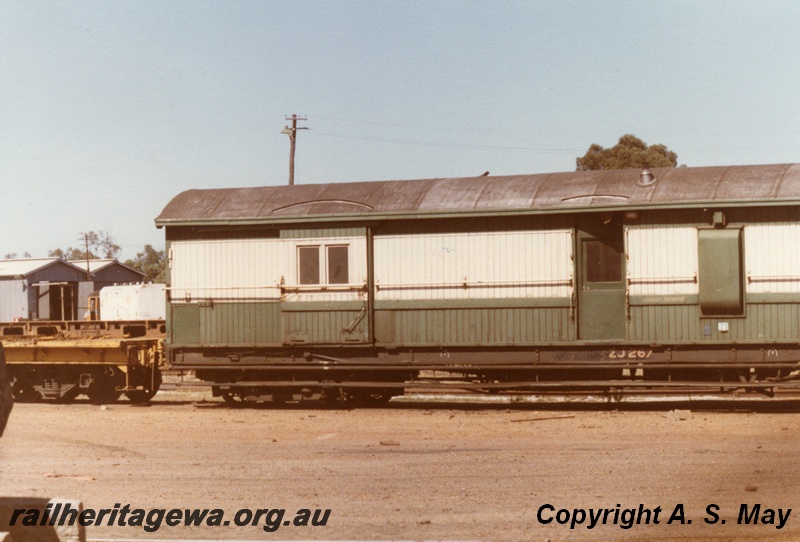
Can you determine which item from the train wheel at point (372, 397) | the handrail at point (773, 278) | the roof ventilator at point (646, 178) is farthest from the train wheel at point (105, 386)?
the handrail at point (773, 278)

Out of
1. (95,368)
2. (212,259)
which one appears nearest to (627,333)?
(212,259)

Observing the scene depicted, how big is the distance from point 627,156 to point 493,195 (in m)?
35.4

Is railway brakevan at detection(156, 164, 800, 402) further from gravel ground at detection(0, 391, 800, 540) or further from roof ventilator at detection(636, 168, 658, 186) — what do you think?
gravel ground at detection(0, 391, 800, 540)

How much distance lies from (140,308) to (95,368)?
51.3 ft

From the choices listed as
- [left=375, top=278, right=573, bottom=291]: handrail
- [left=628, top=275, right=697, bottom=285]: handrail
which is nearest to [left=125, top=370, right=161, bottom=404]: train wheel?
[left=375, top=278, right=573, bottom=291]: handrail

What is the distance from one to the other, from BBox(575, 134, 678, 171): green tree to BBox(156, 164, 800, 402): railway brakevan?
34136mm

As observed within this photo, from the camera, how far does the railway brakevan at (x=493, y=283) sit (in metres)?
15.8

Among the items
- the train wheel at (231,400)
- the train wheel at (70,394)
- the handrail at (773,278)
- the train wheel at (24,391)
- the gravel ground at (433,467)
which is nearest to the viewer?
the gravel ground at (433,467)

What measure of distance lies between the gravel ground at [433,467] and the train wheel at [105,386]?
2.30m

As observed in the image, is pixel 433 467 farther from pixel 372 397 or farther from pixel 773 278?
pixel 773 278

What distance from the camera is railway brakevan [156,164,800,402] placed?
1579cm

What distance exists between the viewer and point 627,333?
16.2 metres

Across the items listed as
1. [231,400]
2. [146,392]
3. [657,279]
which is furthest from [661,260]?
[146,392]

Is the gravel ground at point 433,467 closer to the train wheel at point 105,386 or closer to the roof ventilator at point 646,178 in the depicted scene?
the train wheel at point 105,386
